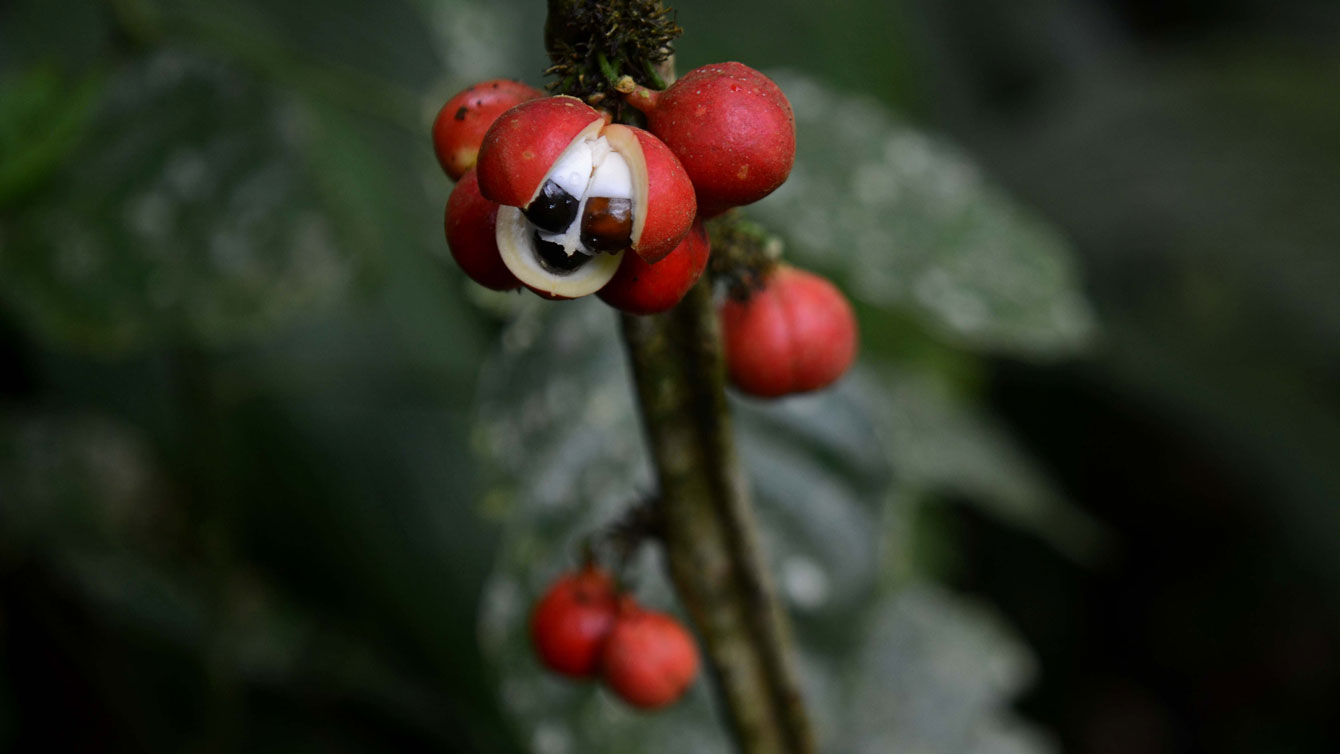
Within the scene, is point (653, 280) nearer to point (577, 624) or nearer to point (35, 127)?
point (577, 624)

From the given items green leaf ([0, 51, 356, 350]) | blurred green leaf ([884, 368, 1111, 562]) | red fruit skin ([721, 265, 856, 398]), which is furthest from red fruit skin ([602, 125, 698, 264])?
blurred green leaf ([884, 368, 1111, 562])

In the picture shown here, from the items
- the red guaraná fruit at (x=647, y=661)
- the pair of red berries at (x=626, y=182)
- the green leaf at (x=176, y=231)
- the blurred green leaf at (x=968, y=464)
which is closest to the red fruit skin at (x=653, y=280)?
the pair of red berries at (x=626, y=182)

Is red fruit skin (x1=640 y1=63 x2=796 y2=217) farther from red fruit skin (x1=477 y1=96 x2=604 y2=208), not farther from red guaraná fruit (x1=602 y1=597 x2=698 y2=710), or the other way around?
red guaraná fruit (x1=602 y1=597 x2=698 y2=710)

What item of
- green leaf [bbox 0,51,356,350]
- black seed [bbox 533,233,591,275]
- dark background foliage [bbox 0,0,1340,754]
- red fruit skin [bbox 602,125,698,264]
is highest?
red fruit skin [bbox 602,125,698,264]

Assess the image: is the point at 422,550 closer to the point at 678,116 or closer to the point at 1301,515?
the point at 678,116

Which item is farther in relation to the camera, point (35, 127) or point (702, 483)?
point (35, 127)

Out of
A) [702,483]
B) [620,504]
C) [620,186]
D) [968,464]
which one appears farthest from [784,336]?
[968,464]

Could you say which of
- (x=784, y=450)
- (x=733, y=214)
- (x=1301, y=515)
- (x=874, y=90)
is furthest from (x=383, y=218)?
(x=1301, y=515)
